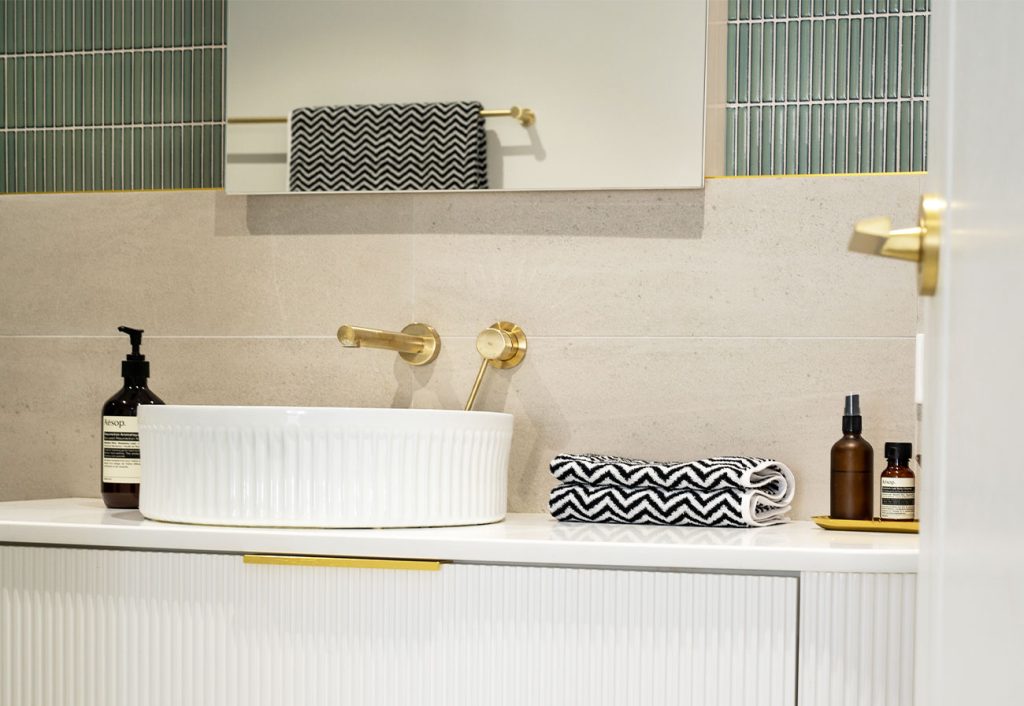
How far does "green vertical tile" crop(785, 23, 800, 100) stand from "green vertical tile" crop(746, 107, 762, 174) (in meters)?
A: 0.05

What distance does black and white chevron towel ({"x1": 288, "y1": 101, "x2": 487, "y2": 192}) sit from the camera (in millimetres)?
1482

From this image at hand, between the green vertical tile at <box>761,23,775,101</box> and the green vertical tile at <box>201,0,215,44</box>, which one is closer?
the green vertical tile at <box>761,23,775,101</box>

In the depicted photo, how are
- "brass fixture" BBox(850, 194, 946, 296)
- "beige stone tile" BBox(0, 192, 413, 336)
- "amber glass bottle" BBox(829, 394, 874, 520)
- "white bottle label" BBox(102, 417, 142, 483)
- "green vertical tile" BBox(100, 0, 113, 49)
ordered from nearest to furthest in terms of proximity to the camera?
"brass fixture" BBox(850, 194, 946, 296) → "amber glass bottle" BBox(829, 394, 874, 520) → "white bottle label" BBox(102, 417, 142, 483) → "beige stone tile" BBox(0, 192, 413, 336) → "green vertical tile" BBox(100, 0, 113, 49)

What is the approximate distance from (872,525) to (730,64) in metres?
0.63

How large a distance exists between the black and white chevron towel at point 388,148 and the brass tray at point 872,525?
0.63 metres

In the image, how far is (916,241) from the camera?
0.56 m

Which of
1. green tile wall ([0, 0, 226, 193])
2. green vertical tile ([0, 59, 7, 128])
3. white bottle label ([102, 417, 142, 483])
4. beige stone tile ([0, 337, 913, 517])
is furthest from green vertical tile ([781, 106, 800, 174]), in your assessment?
green vertical tile ([0, 59, 7, 128])

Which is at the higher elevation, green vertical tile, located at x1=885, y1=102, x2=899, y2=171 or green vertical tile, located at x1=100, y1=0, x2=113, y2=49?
green vertical tile, located at x1=100, y1=0, x2=113, y2=49

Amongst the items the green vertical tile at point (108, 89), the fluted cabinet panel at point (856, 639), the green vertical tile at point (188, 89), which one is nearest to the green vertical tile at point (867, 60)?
the fluted cabinet panel at point (856, 639)

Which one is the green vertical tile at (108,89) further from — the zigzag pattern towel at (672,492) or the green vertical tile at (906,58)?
the green vertical tile at (906,58)

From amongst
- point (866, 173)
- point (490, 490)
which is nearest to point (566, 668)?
point (490, 490)

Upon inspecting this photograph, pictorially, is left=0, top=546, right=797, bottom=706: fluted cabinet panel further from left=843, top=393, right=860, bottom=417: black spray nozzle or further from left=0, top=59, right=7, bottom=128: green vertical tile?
left=0, top=59, right=7, bottom=128: green vertical tile

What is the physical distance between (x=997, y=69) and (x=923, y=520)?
0.29 metres

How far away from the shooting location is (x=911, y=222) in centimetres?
140
